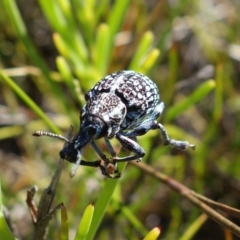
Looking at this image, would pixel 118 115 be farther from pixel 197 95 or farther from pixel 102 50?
pixel 102 50

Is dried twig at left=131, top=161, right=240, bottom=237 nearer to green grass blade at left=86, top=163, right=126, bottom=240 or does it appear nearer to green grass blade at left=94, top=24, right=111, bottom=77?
green grass blade at left=86, top=163, right=126, bottom=240

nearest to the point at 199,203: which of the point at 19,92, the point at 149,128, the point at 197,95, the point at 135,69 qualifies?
the point at 149,128

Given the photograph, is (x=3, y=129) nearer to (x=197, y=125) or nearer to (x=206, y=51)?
(x=197, y=125)

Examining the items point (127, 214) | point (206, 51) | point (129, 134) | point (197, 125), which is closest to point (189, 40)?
point (206, 51)

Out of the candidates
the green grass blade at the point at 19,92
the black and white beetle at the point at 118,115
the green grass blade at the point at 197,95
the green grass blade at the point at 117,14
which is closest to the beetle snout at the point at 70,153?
the black and white beetle at the point at 118,115

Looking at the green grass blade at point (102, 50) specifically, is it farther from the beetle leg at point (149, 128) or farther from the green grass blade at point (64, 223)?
the green grass blade at point (64, 223)

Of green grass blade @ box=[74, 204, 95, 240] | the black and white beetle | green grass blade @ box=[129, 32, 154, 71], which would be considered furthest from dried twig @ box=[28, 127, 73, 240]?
green grass blade @ box=[129, 32, 154, 71]

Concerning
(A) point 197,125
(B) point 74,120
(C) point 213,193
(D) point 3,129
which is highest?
(B) point 74,120
